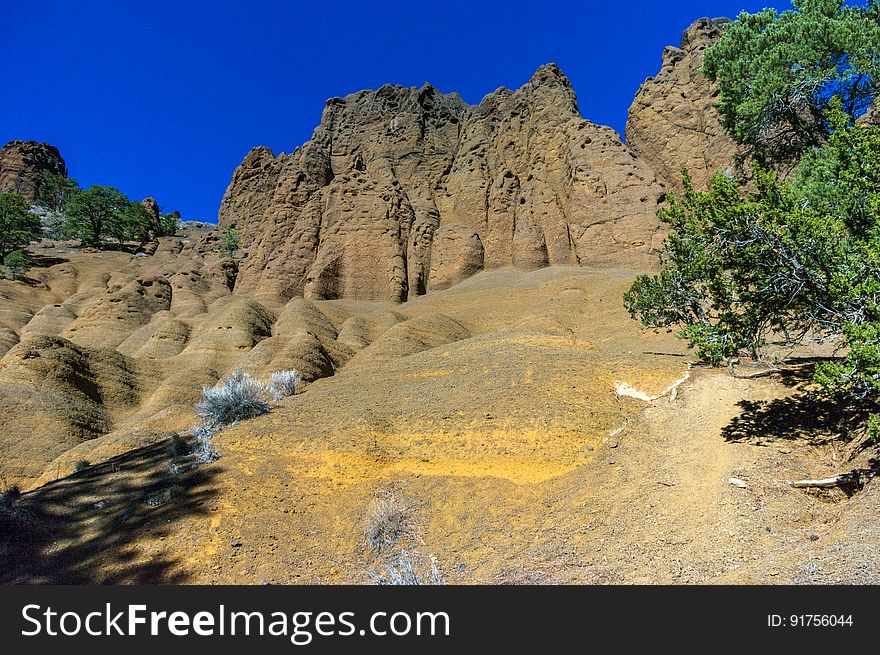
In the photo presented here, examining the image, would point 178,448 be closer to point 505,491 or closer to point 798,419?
point 505,491

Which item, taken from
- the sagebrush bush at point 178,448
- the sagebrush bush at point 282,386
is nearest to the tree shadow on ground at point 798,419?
the sagebrush bush at point 178,448

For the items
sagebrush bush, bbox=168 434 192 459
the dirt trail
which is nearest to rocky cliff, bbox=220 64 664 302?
sagebrush bush, bbox=168 434 192 459

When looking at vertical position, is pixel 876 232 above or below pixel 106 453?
above

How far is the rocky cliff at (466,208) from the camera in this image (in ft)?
146

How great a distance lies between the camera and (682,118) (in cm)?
4534

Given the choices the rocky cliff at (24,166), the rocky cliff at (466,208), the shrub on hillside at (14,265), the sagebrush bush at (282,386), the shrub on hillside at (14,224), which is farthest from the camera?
the rocky cliff at (24,166)

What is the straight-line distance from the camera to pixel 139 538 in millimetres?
8547

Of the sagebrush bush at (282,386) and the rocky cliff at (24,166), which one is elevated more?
the rocky cliff at (24,166)

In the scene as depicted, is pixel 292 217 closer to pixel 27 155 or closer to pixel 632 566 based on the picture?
pixel 632 566

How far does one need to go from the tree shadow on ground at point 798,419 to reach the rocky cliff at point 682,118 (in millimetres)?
37030

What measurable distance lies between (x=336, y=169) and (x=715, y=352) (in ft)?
218

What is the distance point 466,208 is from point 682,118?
22407 millimetres

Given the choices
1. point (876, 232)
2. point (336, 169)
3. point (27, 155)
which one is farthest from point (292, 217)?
point (27, 155)

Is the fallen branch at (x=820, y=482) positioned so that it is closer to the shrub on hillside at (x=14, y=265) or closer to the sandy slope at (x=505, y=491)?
the sandy slope at (x=505, y=491)
